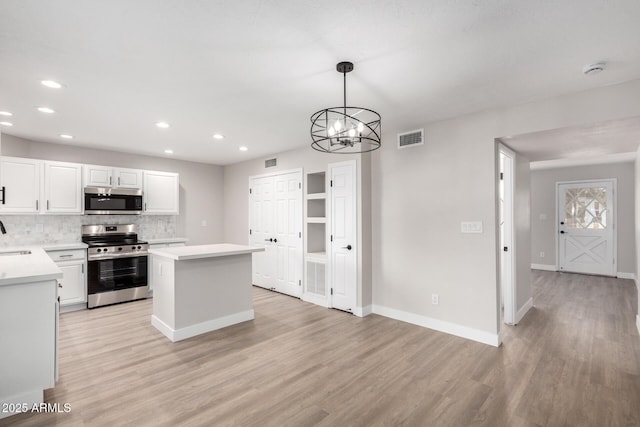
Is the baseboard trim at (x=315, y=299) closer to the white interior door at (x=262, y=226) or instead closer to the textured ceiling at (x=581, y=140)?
the white interior door at (x=262, y=226)

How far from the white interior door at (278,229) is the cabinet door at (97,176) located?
2.26 m

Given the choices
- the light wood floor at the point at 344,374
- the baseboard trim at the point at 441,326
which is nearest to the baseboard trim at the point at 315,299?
the light wood floor at the point at 344,374

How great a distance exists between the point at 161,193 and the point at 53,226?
1.54 m

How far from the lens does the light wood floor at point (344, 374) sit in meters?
2.10

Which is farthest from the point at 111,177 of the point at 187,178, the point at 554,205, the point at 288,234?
the point at 554,205

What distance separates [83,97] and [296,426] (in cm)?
331

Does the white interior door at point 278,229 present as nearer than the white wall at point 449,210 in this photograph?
No

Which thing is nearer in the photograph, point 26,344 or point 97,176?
point 26,344

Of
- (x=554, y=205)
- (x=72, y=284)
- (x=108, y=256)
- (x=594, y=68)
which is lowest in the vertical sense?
(x=72, y=284)

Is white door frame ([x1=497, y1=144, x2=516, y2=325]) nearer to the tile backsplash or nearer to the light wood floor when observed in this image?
the light wood floor

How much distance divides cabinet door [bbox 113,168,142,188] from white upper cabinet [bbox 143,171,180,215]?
0.11 meters

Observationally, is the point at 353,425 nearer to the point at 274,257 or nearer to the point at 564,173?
the point at 274,257

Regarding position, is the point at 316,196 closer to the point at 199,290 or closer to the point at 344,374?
the point at 199,290

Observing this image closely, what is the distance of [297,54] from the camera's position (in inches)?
84.8
